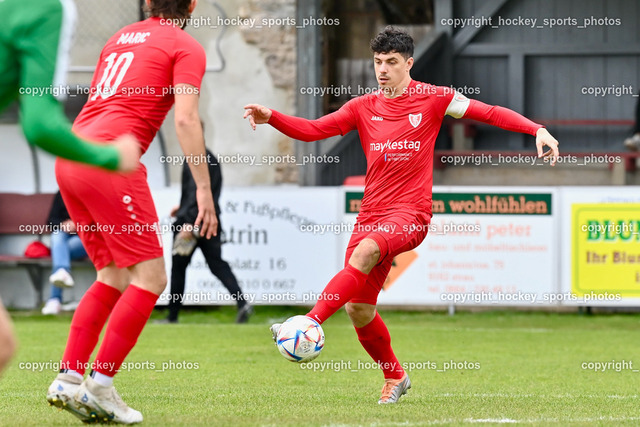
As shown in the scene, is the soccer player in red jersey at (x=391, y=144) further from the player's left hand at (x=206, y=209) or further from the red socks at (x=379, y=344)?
the player's left hand at (x=206, y=209)

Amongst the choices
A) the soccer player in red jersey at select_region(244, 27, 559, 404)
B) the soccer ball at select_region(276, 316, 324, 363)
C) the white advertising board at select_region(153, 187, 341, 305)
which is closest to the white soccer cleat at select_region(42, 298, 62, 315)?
the white advertising board at select_region(153, 187, 341, 305)

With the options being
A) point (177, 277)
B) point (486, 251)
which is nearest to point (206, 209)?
point (177, 277)

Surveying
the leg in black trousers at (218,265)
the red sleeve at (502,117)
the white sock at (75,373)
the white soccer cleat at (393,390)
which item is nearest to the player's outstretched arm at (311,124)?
the red sleeve at (502,117)

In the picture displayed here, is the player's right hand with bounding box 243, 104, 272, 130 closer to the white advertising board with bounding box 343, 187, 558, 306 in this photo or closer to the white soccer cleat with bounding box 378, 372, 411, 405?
the white soccer cleat with bounding box 378, 372, 411, 405

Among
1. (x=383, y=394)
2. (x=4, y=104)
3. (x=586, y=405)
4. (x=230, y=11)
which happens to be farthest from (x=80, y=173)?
(x=230, y=11)

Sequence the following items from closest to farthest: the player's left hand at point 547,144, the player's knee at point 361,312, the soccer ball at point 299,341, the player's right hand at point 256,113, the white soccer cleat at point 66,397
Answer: the white soccer cleat at point 66,397, the soccer ball at point 299,341, the player's left hand at point 547,144, the player's right hand at point 256,113, the player's knee at point 361,312

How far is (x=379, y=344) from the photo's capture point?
7.02 metres

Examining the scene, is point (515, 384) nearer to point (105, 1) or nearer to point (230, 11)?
point (230, 11)

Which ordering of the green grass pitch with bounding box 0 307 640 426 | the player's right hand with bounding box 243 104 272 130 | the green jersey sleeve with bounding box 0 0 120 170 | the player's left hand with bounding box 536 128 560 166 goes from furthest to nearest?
the player's right hand with bounding box 243 104 272 130, the player's left hand with bounding box 536 128 560 166, the green grass pitch with bounding box 0 307 640 426, the green jersey sleeve with bounding box 0 0 120 170

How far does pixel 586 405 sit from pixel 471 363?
292 cm

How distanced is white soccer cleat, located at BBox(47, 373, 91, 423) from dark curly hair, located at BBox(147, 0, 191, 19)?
1.93 m

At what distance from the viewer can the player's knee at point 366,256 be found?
650 cm

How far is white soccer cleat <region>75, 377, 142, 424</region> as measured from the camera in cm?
541

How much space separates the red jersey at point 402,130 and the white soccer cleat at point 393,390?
1.09 m
